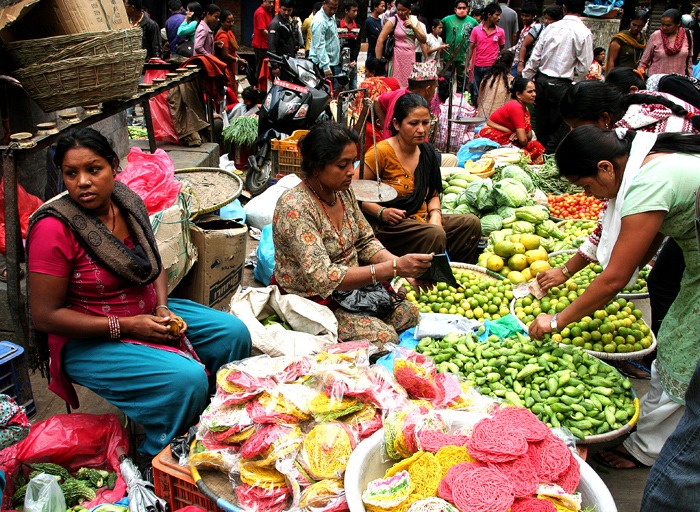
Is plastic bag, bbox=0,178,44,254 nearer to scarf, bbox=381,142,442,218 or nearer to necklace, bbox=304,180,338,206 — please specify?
necklace, bbox=304,180,338,206

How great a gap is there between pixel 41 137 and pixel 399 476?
7.10 feet

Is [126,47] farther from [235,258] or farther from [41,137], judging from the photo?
[235,258]

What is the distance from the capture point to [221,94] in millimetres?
6379

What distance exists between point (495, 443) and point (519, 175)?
4.22 meters

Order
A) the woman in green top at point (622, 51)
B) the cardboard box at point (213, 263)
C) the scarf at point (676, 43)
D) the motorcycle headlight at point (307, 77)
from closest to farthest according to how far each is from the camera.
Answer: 1. the cardboard box at point (213, 263)
2. the motorcycle headlight at point (307, 77)
3. the scarf at point (676, 43)
4. the woman in green top at point (622, 51)

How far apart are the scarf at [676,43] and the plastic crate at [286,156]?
5.35 metres

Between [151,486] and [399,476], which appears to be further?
[151,486]

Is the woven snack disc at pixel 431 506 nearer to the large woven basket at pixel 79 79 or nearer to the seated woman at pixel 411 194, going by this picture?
the seated woman at pixel 411 194

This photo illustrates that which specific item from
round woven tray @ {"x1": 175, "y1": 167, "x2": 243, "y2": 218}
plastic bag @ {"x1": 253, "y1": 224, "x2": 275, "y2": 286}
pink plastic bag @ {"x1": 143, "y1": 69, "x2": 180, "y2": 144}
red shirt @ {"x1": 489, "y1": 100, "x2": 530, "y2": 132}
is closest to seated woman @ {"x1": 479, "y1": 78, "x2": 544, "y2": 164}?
red shirt @ {"x1": 489, "y1": 100, "x2": 530, "y2": 132}

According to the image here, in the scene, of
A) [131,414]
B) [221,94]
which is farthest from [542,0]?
[131,414]

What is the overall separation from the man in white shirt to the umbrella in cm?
623

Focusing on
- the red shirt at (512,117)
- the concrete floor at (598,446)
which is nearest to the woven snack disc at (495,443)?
the concrete floor at (598,446)

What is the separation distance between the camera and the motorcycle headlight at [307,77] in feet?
21.0

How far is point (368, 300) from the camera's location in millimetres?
3189
